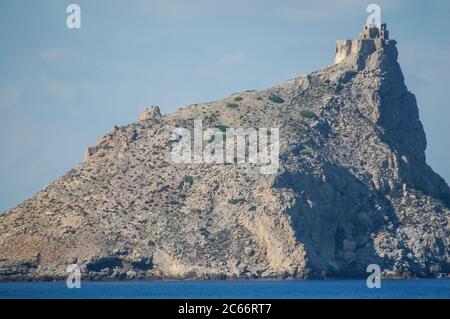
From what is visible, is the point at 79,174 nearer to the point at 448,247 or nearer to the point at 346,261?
the point at 346,261

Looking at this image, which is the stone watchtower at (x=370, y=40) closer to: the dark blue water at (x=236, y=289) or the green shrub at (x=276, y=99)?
the green shrub at (x=276, y=99)

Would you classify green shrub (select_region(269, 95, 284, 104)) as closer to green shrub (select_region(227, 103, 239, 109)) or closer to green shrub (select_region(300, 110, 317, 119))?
green shrub (select_region(300, 110, 317, 119))

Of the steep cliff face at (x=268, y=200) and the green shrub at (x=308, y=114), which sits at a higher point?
the green shrub at (x=308, y=114)

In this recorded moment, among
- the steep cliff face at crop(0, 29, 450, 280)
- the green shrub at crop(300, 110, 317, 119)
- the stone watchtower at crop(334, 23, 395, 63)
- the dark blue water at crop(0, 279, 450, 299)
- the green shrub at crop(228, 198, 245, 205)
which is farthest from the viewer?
the stone watchtower at crop(334, 23, 395, 63)

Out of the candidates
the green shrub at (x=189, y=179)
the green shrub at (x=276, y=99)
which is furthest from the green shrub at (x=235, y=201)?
the green shrub at (x=276, y=99)

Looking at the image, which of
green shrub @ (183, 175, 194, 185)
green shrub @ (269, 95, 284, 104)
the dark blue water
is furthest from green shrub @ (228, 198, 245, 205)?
green shrub @ (269, 95, 284, 104)
